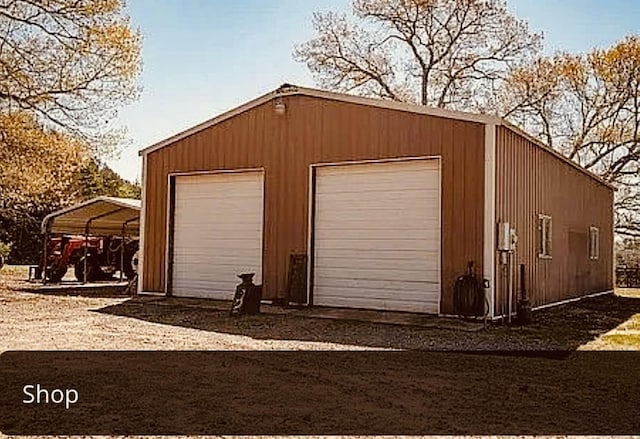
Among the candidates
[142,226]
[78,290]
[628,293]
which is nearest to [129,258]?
[78,290]

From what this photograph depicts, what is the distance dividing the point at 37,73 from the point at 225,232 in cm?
626

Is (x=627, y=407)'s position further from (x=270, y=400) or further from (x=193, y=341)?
(x=193, y=341)

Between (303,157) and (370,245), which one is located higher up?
(303,157)

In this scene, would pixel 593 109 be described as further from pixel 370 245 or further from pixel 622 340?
pixel 622 340

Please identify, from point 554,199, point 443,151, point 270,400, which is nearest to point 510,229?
point 443,151

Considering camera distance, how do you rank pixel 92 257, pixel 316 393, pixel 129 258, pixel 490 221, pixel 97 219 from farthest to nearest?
pixel 129 258 → pixel 92 257 → pixel 97 219 → pixel 490 221 → pixel 316 393

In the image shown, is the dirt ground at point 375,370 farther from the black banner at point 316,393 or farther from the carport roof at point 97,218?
the carport roof at point 97,218

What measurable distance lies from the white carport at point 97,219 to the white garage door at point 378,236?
6290 millimetres

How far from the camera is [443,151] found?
34.0 feet

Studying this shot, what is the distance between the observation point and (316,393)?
5145 mm

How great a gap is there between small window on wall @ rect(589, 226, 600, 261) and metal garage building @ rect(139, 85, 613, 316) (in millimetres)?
2023

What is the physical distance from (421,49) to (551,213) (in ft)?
50.1

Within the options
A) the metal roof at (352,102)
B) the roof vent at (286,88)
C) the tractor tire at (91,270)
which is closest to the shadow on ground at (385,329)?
the metal roof at (352,102)

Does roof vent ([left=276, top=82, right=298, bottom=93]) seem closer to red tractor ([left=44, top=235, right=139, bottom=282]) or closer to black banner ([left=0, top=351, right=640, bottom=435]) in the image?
black banner ([left=0, top=351, right=640, bottom=435])
